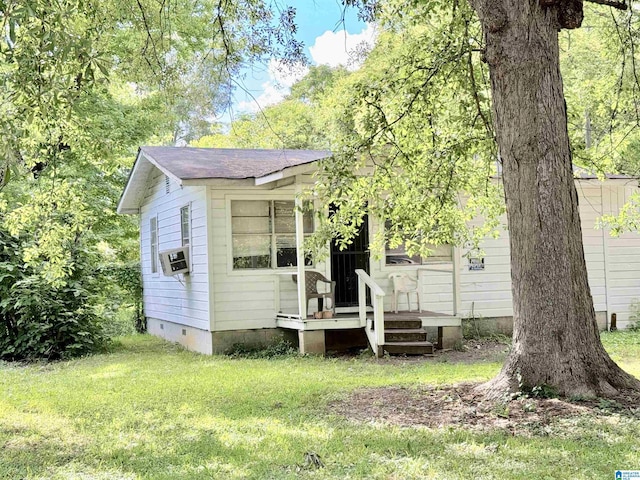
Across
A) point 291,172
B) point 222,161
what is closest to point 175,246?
point 222,161

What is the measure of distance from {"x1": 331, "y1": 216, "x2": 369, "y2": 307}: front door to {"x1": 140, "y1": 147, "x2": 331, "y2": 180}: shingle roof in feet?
5.53

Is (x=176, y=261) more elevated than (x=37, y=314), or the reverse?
(x=176, y=261)

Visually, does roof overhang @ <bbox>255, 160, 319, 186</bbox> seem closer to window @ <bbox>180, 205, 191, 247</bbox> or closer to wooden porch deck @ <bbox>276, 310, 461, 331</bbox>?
wooden porch deck @ <bbox>276, 310, 461, 331</bbox>

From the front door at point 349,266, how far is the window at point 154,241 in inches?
191

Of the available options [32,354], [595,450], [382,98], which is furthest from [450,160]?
[32,354]

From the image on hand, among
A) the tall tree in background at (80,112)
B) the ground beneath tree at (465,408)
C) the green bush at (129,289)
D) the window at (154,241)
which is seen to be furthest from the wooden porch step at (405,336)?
the green bush at (129,289)

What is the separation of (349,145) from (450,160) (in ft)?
5.59

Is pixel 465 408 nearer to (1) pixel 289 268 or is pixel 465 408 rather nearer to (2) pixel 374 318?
(2) pixel 374 318

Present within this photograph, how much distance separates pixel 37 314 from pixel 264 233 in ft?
14.7

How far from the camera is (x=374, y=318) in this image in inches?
378

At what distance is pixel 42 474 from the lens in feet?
13.8

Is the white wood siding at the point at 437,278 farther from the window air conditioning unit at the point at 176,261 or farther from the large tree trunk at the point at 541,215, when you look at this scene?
the large tree trunk at the point at 541,215

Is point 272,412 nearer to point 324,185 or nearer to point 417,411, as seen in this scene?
A: point 417,411

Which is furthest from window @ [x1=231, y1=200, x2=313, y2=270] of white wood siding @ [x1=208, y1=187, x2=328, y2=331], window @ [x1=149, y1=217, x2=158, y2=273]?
window @ [x1=149, y1=217, x2=158, y2=273]
